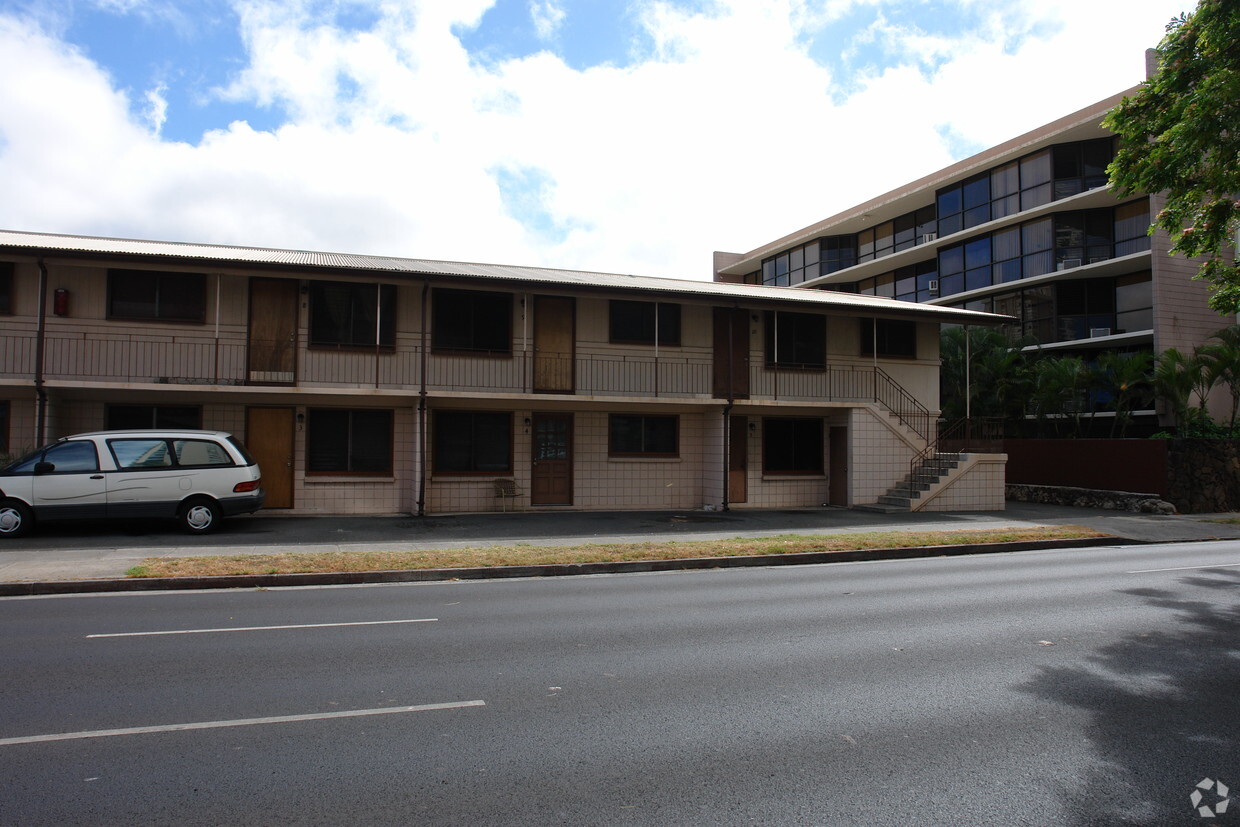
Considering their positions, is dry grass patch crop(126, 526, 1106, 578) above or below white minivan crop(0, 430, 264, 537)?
below

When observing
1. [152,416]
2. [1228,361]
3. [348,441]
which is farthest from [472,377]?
[1228,361]

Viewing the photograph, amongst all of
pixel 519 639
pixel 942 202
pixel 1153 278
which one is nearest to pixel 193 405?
pixel 519 639

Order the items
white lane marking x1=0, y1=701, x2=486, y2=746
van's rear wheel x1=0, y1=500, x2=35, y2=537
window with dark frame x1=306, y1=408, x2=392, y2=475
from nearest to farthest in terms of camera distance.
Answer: white lane marking x1=0, y1=701, x2=486, y2=746 → van's rear wheel x1=0, y1=500, x2=35, y2=537 → window with dark frame x1=306, y1=408, x2=392, y2=475

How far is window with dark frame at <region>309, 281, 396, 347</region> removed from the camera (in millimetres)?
18094

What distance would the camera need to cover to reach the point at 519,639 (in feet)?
24.2

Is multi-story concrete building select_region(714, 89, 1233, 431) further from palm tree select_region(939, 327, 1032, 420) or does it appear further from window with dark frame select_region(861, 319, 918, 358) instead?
window with dark frame select_region(861, 319, 918, 358)

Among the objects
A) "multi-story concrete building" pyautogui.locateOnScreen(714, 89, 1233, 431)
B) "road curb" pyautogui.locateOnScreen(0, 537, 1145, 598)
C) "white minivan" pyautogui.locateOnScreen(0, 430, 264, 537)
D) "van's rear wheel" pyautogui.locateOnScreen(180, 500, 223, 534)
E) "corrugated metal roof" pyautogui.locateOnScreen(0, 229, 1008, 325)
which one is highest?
"multi-story concrete building" pyautogui.locateOnScreen(714, 89, 1233, 431)

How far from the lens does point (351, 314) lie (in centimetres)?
1833

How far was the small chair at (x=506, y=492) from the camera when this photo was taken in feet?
63.0

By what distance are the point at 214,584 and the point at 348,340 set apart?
889 centimetres

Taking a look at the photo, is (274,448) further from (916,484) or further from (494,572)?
→ (916,484)

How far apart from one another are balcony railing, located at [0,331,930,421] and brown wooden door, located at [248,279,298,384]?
3 centimetres

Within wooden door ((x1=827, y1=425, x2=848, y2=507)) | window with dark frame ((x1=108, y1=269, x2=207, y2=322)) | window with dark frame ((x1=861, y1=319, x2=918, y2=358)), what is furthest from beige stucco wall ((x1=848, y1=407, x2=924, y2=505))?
window with dark frame ((x1=108, y1=269, x2=207, y2=322))

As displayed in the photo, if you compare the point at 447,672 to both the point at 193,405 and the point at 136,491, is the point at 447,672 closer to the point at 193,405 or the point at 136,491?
the point at 136,491
